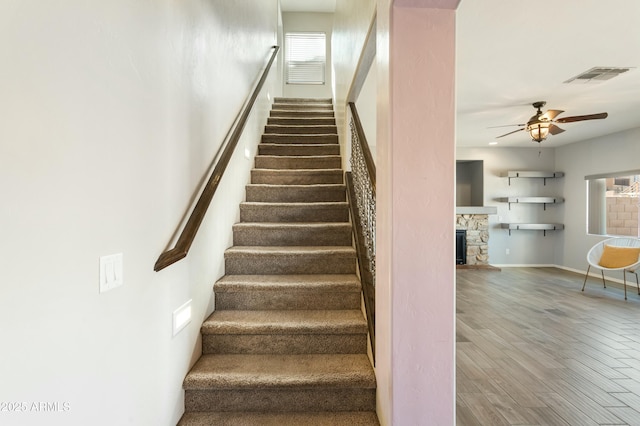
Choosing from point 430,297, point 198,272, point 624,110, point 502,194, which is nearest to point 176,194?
point 198,272

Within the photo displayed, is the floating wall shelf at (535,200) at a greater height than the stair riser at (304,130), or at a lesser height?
lesser

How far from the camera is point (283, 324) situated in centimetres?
185

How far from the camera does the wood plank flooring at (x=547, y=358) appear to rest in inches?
80.4

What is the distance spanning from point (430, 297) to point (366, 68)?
2.01 metres

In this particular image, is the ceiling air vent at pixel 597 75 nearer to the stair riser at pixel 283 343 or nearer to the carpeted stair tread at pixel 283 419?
the stair riser at pixel 283 343

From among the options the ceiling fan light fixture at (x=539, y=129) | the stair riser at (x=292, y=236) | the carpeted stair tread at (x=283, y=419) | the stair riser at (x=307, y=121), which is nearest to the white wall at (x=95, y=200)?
the carpeted stair tread at (x=283, y=419)

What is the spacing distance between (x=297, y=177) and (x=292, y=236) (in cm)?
97

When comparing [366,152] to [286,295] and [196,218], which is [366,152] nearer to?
[286,295]

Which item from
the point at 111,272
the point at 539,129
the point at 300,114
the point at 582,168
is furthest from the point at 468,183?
the point at 111,272

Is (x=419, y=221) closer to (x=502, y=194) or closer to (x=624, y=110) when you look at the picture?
(x=624, y=110)

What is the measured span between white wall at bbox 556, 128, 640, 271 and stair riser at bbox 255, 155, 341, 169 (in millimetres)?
5787

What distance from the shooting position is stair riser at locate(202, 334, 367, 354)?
1.85m

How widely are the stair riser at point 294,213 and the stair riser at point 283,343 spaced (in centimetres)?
122

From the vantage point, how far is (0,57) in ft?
2.28
